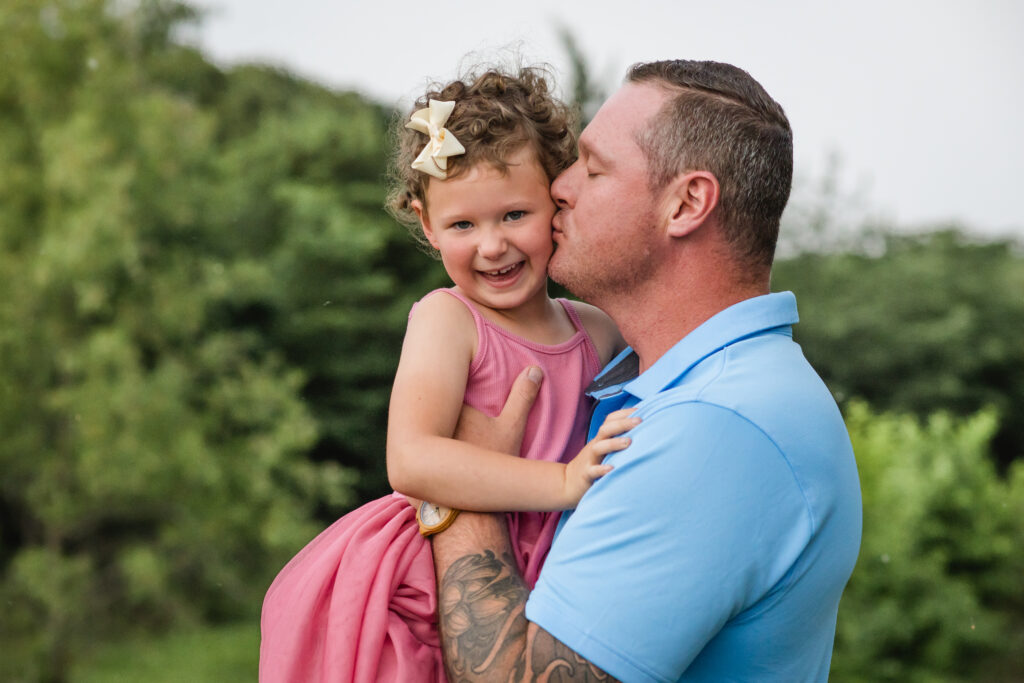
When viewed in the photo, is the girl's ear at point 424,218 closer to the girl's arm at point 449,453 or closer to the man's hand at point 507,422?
the girl's arm at point 449,453

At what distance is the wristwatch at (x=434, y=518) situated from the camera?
1.71m

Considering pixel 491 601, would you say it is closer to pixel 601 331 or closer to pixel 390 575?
pixel 390 575

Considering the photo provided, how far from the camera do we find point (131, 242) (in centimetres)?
912

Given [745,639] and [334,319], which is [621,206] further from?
[334,319]

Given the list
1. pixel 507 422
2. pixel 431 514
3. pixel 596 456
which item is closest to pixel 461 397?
pixel 507 422

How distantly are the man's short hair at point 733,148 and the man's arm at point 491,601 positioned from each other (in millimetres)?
477

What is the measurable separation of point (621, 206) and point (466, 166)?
0.34 meters

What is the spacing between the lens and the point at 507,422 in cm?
182

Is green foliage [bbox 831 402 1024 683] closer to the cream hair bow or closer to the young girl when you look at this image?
the young girl

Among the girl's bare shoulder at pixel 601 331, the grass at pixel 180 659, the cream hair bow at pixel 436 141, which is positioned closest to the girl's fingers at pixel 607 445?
the girl's bare shoulder at pixel 601 331

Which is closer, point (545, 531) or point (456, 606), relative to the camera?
point (456, 606)

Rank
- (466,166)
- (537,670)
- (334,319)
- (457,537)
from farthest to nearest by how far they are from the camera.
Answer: (334,319) < (466,166) < (457,537) < (537,670)

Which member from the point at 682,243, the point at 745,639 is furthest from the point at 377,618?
the point at 682,243

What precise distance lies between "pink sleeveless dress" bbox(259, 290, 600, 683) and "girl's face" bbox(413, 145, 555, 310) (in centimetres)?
6
